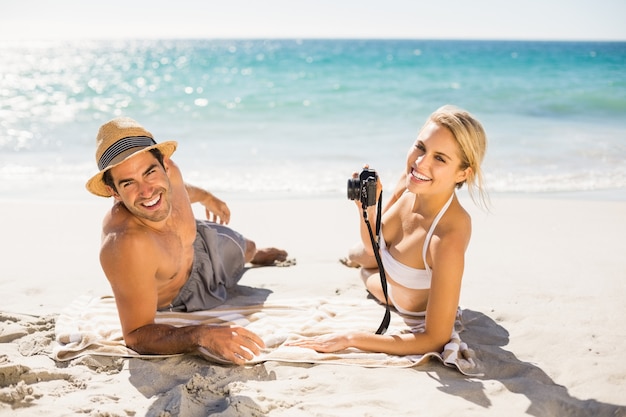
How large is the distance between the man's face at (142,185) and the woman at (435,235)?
111 cm

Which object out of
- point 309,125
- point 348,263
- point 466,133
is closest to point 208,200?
point 348,263

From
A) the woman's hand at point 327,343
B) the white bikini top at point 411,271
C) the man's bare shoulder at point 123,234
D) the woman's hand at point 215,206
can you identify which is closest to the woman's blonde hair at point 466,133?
the white bikini top at point 411,271

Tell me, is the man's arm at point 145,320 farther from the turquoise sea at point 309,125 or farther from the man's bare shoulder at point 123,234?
the turquoise sea at point 309,125

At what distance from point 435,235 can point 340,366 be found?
33.9 inches

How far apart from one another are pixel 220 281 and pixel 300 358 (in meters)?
1.11

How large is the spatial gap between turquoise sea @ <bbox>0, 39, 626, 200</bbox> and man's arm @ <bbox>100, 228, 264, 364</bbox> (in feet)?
12.3

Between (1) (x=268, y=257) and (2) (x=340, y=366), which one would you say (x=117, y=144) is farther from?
(1) (x=268, y=257)

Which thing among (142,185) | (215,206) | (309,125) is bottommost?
(215,206)

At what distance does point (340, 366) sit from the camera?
3082mm

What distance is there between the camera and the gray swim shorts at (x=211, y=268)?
12.6 feet

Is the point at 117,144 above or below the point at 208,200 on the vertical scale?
above

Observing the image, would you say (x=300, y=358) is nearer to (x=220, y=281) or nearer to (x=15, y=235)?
(x=220, y=281)

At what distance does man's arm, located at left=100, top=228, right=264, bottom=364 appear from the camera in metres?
3.10

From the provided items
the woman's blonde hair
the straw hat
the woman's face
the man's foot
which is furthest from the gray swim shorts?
the woman's blonde hair
